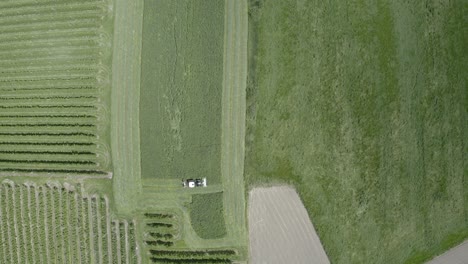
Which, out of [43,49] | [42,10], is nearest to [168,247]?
[43,49]

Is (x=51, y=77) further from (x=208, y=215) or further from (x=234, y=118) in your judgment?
(x=208, y=215)

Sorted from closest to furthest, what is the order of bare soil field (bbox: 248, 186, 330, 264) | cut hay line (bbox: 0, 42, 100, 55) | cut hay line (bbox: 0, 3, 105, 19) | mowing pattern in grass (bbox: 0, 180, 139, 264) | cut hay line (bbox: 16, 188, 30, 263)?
1. bare soil field (bbox: 248, 186, 330, 264)
2. mowing pattern in grass (bbox: 0, 180, 139, 264)
3. cut hay line (bbox: 0, 42, 100, 55)
4. cut hay line (bbox: 0, 3, 105, 19)
5. cut hay line (bbox: 16, 188, 30, 263)

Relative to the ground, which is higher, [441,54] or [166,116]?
[441,54]

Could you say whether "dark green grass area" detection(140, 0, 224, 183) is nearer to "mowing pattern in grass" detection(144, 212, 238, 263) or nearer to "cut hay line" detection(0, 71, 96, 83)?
"mowing pattern in grass" detection(144, 212, 238, 263)

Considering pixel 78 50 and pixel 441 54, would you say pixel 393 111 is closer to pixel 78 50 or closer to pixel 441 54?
pixel 441 54

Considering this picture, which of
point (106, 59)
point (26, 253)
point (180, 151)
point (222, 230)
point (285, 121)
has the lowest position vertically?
point (26, 253)

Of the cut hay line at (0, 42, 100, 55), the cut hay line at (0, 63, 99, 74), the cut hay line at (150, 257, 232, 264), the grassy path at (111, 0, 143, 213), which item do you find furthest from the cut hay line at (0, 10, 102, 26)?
the cut hay line at (150, 257, 232, 264)

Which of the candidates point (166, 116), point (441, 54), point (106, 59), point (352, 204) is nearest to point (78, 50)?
point (106, 59)
